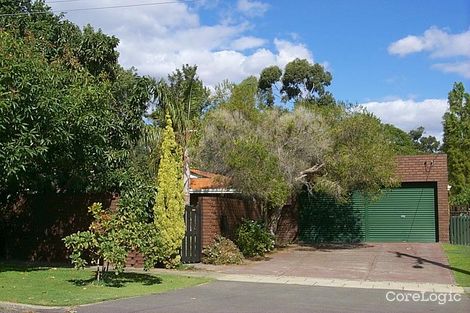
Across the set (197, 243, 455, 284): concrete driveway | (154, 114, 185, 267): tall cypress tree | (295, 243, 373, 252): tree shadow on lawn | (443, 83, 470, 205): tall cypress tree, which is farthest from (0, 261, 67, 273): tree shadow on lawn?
(443, 83, 470, 205): tall cypress tree

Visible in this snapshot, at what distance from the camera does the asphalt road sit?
1023 cm

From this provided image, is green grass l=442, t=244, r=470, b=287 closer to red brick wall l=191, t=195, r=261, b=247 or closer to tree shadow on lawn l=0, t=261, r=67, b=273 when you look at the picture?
red brick wall l=191, t=195, r=261, b=247

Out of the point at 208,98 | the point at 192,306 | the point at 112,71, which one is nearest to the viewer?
the point at 192,306

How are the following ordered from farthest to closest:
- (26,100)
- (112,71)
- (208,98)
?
(208,98)
(112,71)
(26,100)

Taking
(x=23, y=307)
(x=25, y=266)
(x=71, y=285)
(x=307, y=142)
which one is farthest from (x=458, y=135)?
(x=23, y=307)

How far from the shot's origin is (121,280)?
13.7 meters

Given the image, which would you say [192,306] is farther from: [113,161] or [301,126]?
[301,126]

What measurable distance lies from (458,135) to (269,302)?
28.8 m

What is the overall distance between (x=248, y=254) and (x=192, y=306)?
9596 mm

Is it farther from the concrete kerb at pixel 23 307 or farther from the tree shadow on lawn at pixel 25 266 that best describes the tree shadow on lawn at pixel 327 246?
the concrete kerb at pixel 23 307

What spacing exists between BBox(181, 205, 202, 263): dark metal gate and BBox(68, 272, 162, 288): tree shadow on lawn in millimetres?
2884

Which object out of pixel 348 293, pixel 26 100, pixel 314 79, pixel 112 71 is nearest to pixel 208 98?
pixel 112 71

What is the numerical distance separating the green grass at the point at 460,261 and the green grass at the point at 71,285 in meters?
6.56

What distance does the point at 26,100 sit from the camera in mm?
13406
